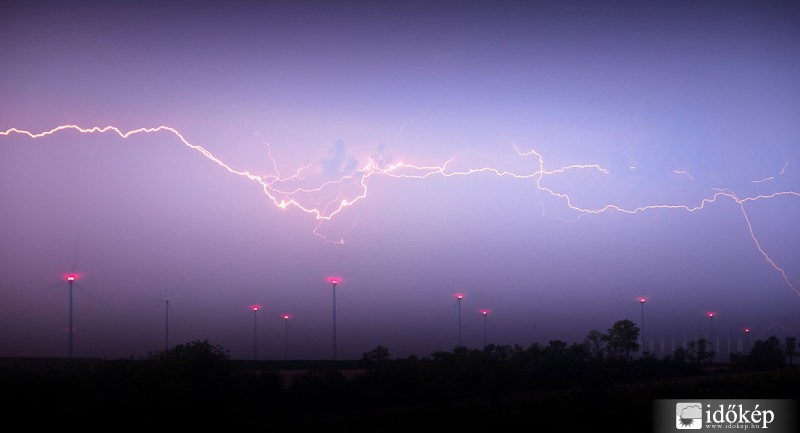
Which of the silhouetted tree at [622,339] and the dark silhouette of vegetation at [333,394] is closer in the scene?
the dark silhouette of vegetation at [333,394]

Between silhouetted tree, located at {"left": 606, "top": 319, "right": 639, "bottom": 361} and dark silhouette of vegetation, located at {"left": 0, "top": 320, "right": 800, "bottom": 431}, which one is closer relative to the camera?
dark silhouette of vegetation, located at {"left": 0, "top": 320, "right": 800, "bottom": 431}

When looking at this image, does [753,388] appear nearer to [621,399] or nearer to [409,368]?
[621,399]

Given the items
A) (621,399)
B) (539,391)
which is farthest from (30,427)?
(539,391)

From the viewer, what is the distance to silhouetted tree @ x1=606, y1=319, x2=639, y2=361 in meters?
36.2

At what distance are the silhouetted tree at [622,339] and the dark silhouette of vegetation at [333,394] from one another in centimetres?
598

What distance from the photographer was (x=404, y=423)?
17312mm

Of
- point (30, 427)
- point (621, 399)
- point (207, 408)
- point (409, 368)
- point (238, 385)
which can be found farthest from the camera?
point (409, 368)

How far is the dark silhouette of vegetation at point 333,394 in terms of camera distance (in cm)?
1644

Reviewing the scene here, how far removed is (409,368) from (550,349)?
11272mm

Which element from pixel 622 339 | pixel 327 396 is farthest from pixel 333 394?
pixel 622 339

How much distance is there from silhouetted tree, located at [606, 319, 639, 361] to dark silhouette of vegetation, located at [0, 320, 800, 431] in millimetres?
5979

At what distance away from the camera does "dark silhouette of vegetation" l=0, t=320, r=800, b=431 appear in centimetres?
1644

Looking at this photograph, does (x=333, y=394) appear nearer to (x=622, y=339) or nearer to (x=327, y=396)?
(x=327, y=396)

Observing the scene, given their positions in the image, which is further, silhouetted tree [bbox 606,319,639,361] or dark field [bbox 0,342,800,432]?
silhouetted tree [bbox 606,319,639,361]
